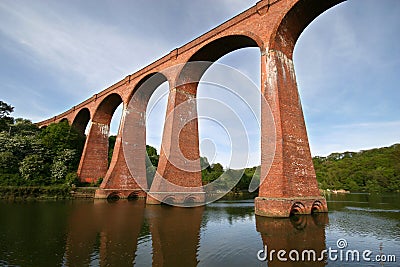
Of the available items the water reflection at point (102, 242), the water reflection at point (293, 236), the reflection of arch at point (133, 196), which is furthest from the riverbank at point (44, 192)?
the water reflection at point (293, 236)

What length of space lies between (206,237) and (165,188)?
287 inches

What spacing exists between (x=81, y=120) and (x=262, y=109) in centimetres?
2077

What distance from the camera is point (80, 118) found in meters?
24.6

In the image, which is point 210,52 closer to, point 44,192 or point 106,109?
point 106,109

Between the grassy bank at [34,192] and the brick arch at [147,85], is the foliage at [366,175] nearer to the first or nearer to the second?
the brick arch at [147,85]

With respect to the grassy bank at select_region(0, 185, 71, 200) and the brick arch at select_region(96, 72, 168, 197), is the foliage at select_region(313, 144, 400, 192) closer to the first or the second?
the brick arch at select_region(96, 72, 168, 197)

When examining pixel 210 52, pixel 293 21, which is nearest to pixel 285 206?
pixel 293 21

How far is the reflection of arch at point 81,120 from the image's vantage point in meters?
23.6

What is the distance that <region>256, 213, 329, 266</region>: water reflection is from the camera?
4137mm

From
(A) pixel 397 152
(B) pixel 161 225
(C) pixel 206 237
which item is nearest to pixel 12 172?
(B) pixel 161 225

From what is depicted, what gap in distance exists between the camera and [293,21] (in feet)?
33.3

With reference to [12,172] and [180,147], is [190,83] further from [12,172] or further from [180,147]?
[12,172]

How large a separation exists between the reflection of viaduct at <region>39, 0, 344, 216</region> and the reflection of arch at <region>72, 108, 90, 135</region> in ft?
12.2

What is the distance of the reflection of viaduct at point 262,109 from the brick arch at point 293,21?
0.04 m
